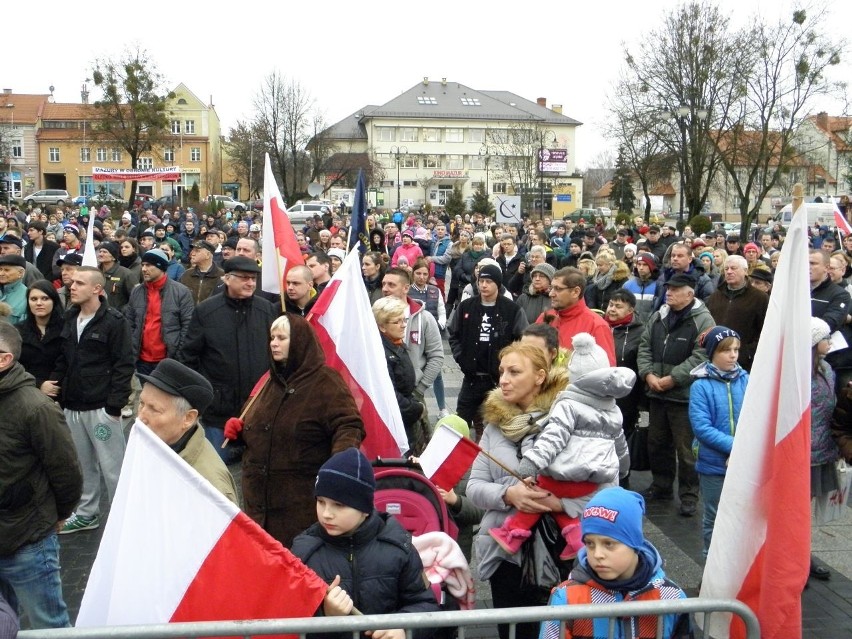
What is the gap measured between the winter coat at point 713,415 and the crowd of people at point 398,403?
1 cm

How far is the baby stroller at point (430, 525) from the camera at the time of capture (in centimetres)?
358

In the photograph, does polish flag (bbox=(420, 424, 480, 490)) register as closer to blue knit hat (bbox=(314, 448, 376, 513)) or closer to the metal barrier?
blue knit hat (bbox=(314, 448, 376, 513))

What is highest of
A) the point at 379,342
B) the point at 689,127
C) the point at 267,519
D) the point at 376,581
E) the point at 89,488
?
the point at 689,127

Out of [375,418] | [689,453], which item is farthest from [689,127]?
[375,418]

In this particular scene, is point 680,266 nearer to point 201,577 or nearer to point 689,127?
point 201,577

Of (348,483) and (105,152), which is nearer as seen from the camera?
(348,483)

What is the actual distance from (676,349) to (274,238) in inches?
128

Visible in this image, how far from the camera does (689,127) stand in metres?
36.7

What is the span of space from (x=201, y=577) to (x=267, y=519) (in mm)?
1487

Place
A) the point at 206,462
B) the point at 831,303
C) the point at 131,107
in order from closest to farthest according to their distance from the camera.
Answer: the point at 206,462, the point at 831,303, the point at 131,107

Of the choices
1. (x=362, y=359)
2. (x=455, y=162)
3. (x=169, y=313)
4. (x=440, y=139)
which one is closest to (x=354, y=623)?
(x=362, y=359)

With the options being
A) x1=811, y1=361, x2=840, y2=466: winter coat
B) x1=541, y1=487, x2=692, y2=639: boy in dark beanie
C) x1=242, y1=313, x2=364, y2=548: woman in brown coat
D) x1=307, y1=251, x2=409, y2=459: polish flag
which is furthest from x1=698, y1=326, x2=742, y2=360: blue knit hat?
x1=541, y1=487, x2=692, y2=639: boy in dark beanie

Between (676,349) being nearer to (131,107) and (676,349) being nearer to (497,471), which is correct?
(497,471)

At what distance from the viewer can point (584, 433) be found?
384 centimetres
